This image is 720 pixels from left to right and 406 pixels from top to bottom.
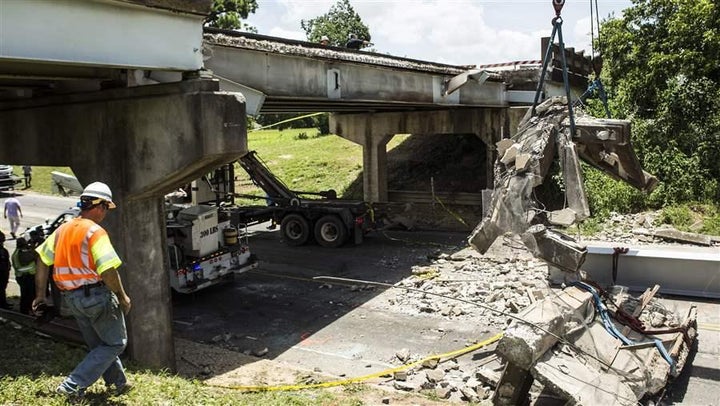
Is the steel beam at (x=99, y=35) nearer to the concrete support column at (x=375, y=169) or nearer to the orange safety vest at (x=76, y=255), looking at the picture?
the orange safety vest at (x=76, y=255)

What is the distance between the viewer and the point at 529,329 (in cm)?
733

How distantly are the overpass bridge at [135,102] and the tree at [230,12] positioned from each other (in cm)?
3114

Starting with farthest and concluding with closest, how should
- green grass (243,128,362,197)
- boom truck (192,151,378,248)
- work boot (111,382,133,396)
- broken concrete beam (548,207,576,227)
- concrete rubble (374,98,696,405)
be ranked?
green grass (243,128,362,197) → boom truck (192,151,378,248) → broken concrete beam (548,207,576,227) → concrete rubble (374,98,696,405) → work boot (111,382,133,396)

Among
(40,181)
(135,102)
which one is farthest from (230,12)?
(135,102)

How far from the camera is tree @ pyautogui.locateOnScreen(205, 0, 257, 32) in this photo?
40844mm

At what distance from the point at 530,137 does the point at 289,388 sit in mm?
5234

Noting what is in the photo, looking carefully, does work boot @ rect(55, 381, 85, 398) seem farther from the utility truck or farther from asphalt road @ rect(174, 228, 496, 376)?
the utility truck

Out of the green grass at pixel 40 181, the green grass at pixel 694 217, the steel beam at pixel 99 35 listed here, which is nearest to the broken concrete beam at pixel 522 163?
the steel beam at pixel 99 35

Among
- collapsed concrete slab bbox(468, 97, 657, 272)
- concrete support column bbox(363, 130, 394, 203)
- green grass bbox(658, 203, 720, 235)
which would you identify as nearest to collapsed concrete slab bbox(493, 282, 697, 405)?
collapsed concrete slab bbox(468, 97, 657, 272)

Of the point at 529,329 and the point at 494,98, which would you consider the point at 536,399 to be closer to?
the point at 529,329

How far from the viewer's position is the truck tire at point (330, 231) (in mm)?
18391

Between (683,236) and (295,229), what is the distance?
11171 mm

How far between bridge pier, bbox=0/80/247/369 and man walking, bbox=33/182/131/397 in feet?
6.52

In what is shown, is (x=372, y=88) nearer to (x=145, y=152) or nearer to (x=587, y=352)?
(x=145, y=152)
